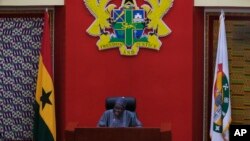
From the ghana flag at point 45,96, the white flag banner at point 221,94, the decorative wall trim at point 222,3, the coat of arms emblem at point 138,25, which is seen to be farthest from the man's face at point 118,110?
the decorative wall trim at point 222,3

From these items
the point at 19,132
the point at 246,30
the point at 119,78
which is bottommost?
the point at 19,132

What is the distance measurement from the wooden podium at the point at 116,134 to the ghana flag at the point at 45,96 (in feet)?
7.26

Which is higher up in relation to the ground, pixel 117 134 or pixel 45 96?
pixel 45 96

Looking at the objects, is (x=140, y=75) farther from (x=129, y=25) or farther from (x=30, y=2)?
(x=30, y=2)

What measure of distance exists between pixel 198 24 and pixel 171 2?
45 cm

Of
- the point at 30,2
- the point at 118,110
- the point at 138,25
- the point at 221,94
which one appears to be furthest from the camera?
the point at 30,2

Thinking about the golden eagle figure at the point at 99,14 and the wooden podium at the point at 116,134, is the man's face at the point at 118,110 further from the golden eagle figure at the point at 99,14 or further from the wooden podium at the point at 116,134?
the golden eagle figure at the point at 99,14

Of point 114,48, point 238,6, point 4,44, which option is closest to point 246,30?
point 238,6

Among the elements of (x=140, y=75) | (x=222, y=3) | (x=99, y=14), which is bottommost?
(x=140, y=75)

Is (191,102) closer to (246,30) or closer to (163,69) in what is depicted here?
(163,69)

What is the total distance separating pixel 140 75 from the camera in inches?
378

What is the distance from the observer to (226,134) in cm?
938

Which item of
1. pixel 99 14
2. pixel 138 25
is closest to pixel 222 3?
pixel 138 25

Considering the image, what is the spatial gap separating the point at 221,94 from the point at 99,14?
179 centimetres
